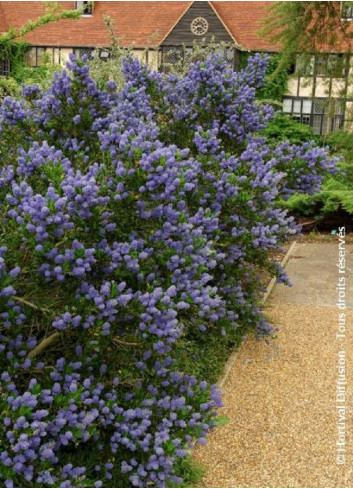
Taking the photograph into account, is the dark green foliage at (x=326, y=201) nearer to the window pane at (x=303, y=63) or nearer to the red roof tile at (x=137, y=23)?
the window pane at (x=303, y=63)

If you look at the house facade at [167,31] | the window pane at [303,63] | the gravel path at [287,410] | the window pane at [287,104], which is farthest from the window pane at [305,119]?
the gravel path at [287,410]

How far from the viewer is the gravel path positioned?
14.5 ft

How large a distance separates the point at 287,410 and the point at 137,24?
95.6 ft

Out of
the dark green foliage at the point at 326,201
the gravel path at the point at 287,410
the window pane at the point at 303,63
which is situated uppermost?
the window pane at the point at 303,63

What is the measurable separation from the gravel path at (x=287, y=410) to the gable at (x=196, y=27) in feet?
78.6

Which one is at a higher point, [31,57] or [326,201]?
[31,57]

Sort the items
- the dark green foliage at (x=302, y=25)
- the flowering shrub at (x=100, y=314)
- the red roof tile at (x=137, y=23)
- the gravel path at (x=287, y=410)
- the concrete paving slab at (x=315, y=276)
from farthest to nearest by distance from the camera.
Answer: the red roof tile at (x=137, y=23), the dark green foliage at (x=302, y=25), the concrete paving slab at (x=315, y=276), the gravel path at (x=287, y=410), the flowering shrub at (x=100, y=314)

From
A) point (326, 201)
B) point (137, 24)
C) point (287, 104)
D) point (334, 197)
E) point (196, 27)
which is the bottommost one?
point (326, 201)

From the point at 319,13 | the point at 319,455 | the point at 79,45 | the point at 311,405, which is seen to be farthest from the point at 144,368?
the point at 79,45

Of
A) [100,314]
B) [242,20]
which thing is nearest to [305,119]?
[242,20]

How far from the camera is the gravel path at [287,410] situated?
4.42m

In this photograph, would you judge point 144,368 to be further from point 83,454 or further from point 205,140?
point 205,140

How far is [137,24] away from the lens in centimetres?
3152

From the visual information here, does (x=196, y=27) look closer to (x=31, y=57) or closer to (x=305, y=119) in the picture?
(x=305, y=119)
